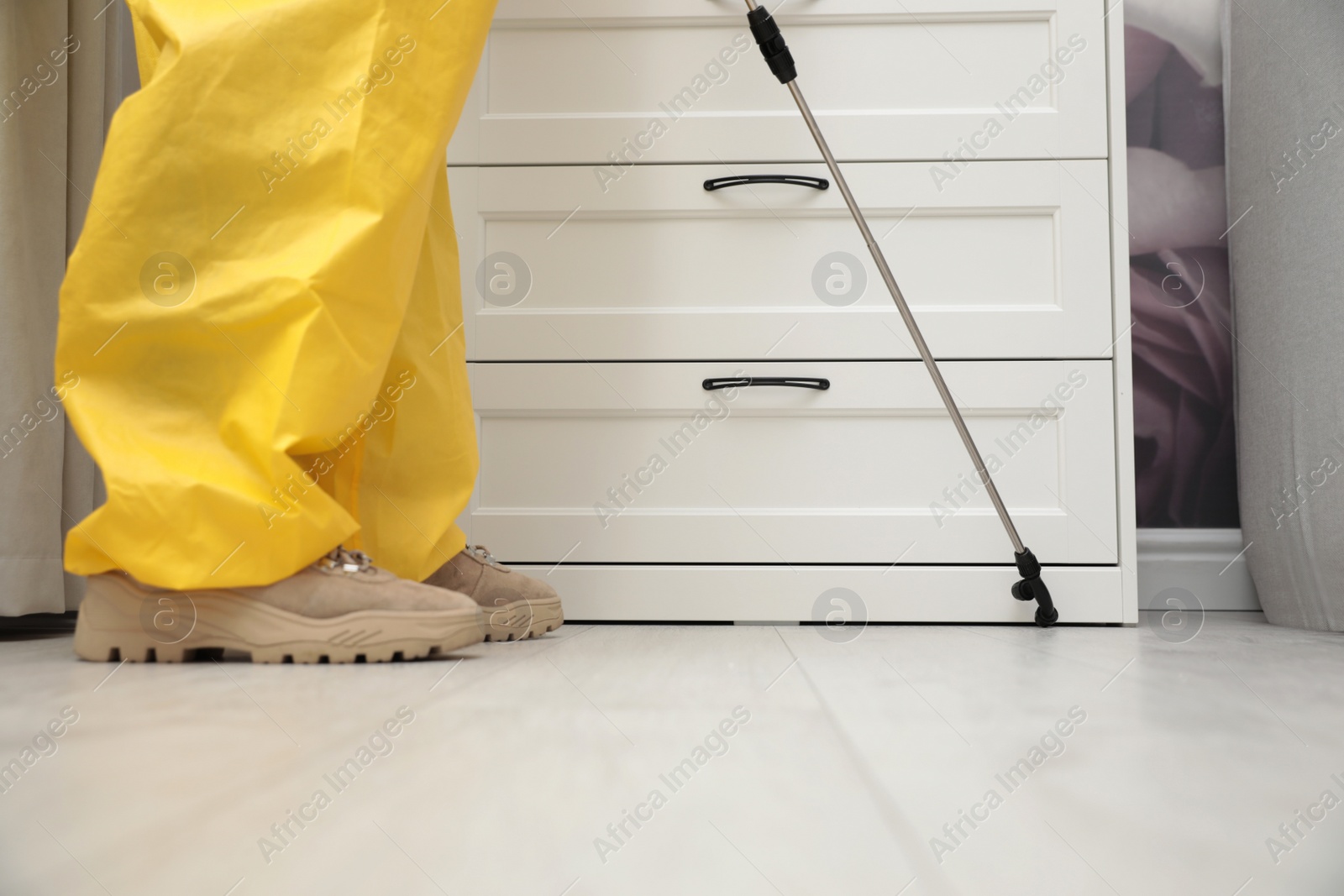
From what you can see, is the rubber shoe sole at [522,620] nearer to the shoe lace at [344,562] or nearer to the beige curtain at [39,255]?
the shoe lace at [344,562]

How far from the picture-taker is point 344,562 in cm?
83

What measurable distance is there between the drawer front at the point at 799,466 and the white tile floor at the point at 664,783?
536 millimetres

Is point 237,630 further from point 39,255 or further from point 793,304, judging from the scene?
point 793,304

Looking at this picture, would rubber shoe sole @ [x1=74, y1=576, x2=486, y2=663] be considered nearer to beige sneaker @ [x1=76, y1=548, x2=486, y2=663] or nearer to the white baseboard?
beige sneaker @ [x1=76, y1=548, x2=486, y2=663]

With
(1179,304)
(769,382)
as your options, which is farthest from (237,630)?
(1179,304)

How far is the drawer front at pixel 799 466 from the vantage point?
1276 mm

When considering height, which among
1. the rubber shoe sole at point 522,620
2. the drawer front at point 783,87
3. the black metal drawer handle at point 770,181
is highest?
the drawer front at point 783,87

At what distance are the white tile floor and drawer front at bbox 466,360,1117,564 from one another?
536 mm

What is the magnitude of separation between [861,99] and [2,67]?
3.68 ft

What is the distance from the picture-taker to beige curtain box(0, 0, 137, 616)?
1.02 metres

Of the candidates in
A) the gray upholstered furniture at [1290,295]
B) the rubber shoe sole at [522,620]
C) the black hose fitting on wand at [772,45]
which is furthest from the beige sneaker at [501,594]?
the gray upholstered furniture at [1290,295]

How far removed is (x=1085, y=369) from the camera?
129 cm

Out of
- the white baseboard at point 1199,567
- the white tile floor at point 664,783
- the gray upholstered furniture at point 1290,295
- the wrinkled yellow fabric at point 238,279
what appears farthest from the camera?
the white baseboard at point 1199,567

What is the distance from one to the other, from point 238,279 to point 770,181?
78 centimetres
